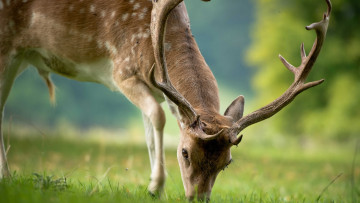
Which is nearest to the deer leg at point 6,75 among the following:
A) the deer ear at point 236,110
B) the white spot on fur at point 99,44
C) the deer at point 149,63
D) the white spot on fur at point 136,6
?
the deer at point 149,63

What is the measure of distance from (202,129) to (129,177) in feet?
11.7

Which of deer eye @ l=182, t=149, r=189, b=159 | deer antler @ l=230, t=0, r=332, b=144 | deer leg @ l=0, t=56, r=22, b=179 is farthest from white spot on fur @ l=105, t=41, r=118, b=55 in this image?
deer antler @ l=230, t=0, r=332, b=144

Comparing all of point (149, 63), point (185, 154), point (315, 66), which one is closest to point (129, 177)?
point (149, 63)

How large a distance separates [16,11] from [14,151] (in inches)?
226

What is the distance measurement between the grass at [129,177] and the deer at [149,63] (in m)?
0.47

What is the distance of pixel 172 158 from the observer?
34.6ft

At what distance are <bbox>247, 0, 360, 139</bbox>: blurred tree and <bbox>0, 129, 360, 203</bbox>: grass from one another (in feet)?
14.9

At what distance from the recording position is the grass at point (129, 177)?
3297mm

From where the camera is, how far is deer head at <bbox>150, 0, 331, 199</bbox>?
3.44 metres

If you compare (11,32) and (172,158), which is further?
(172,158)

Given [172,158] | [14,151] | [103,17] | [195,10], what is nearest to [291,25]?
[172,158]

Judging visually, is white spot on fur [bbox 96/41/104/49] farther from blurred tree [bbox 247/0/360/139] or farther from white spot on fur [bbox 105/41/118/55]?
blurred tree [bbox 247/0/360/139]

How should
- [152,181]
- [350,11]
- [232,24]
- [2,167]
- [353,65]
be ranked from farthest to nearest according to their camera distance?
1. [232,24]
2. [350,11]
3. [353,65]
4. [2,167]
5. [152,181]

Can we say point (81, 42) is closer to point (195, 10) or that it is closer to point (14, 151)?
point (14, 151)
